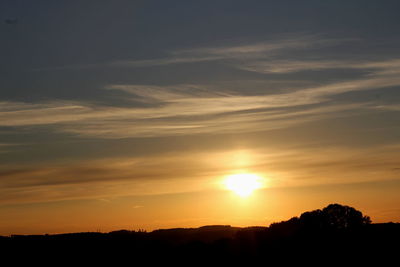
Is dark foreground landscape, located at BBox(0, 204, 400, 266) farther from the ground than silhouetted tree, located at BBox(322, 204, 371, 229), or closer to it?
closer to it

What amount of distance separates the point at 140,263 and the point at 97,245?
9.33 metres

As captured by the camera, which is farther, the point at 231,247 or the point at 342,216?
the point at 342,216

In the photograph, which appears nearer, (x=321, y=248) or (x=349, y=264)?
(x=349, y=264)

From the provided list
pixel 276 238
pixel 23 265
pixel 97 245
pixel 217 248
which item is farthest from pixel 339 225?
pixel 23 265

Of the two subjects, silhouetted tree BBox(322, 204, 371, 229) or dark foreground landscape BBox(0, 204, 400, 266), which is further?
silhouetted tree BBox(322, 204, 371, 229)

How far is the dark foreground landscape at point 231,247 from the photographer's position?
250 ft

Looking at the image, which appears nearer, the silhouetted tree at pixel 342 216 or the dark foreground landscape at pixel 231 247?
the dark foreground landscape at pixel 231 247

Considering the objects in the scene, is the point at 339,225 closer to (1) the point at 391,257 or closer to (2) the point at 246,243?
(2) the point at 246,243

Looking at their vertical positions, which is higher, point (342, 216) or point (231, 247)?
point (342, 216)

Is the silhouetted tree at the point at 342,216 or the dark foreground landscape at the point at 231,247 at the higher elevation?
the silhouetted tree at the point at 342,216

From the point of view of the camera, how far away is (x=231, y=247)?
88.1m

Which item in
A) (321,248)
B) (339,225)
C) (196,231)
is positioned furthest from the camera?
(196,231)

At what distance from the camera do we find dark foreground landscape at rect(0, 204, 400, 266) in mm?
76062

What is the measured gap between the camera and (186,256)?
275 feet
